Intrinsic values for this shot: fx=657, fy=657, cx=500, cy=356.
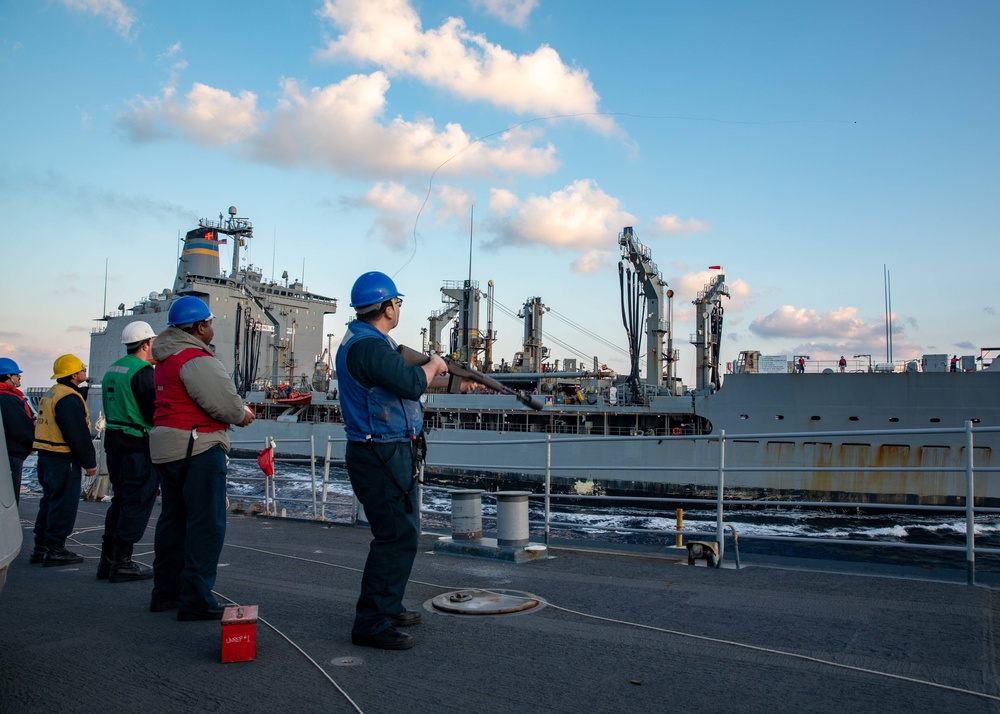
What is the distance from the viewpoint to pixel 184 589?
2.71 metres

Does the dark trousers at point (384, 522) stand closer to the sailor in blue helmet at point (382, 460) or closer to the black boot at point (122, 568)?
the sailor in blue helmet at point (382, 460)

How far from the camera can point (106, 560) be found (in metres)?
3.59

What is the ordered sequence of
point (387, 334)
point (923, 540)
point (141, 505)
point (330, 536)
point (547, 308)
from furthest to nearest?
1. point (547, 308)
2. point (923, 540)
3. point (330, 536)
4. point (141, 505)
5. point (387, 334)

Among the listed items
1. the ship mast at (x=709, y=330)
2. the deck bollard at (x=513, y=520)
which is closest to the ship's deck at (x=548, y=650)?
the deck bollard at (x=513, y=520)

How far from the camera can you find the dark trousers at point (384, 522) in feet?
7.82

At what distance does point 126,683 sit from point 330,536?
3480 millimetres

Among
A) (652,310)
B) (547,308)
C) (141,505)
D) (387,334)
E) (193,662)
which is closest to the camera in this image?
(193,662)

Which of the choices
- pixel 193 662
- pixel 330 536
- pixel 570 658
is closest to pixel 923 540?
pixel 330 536

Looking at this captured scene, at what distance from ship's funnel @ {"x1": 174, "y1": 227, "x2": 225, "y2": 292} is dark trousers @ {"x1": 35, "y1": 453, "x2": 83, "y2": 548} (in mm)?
37483

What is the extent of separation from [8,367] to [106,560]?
1.79 m

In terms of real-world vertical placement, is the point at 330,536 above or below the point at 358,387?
below

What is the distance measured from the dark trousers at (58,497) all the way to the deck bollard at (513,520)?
2.75 meters

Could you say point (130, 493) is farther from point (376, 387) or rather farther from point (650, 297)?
point (650, 297)

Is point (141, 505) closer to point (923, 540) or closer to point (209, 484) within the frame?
point (209, 484)
